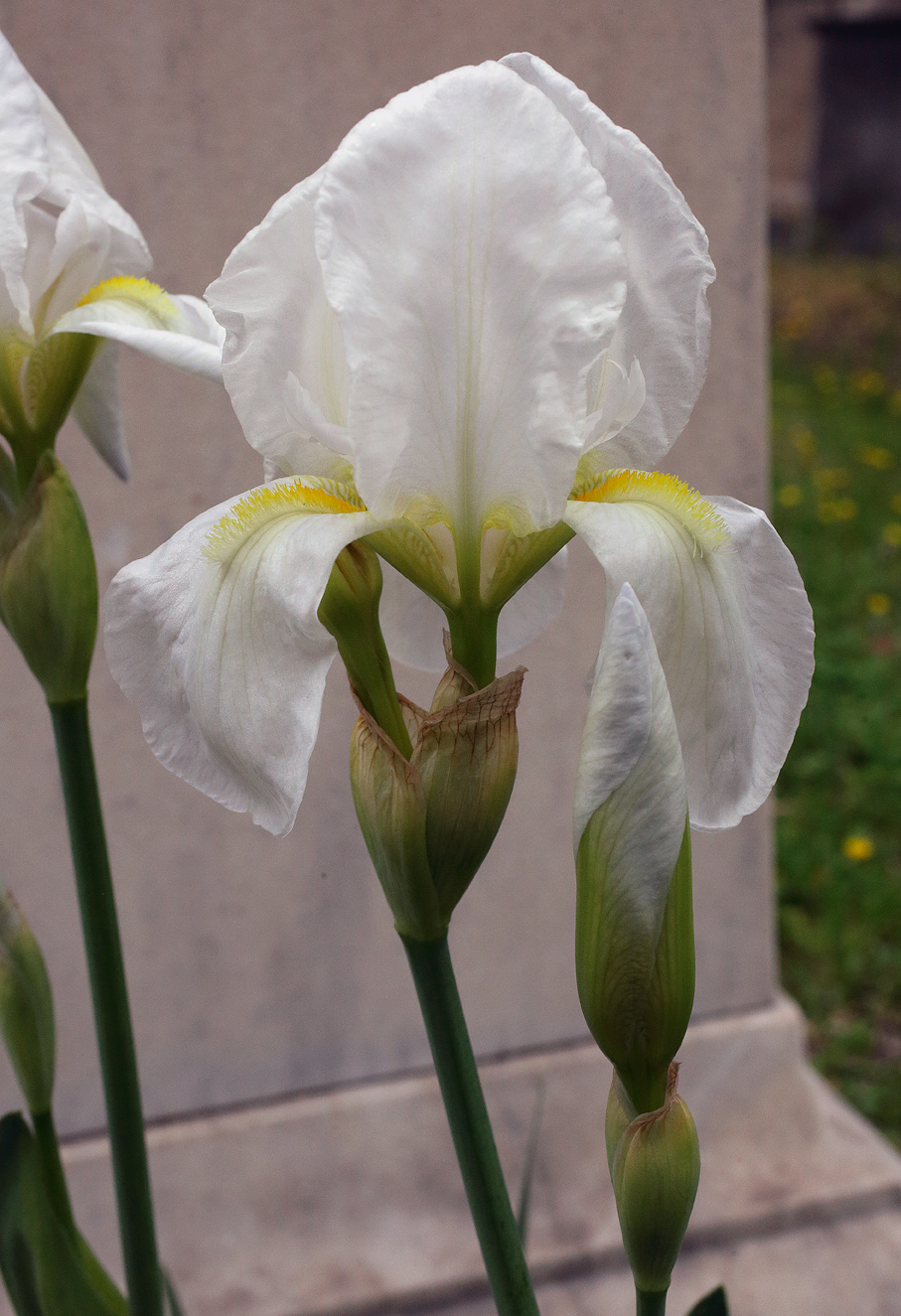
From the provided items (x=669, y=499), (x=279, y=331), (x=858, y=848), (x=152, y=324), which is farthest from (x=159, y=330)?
(x=858, y=848)

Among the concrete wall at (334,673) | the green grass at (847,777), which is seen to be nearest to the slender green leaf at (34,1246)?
the concrete wall at (334,673)

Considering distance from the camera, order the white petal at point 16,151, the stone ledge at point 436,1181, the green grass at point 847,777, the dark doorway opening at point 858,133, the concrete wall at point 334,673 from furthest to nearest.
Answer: the dark doorway opening at point 858,133 < the green grass at point 847,777 < the stone ledge at point 436,1181 < the concrete wall at point 334,673 < the white petal at point 16,151

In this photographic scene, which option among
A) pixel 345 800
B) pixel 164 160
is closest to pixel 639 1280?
pixel 345 800

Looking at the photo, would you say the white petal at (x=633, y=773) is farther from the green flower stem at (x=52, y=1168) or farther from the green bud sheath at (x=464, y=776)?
the green flower stem at (x=52, y=1168)

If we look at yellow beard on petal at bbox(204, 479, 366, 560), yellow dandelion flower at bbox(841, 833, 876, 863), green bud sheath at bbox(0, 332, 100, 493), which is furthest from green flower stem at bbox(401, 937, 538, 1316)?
yellow dandelion flower at bbox(841, 833, 876, 863)

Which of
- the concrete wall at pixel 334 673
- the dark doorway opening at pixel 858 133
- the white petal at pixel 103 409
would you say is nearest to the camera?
the white petal at pixel 103 409

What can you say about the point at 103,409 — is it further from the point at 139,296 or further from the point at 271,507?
the point at 271,507
